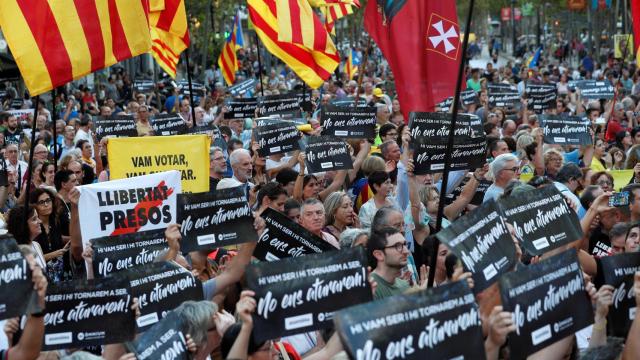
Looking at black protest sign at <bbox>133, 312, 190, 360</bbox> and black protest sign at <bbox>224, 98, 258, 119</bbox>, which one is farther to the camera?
black protest sign at <bbox>224, 98, 258, 119</bbox>

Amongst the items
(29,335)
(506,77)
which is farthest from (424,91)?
(506,77)

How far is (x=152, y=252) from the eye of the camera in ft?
25.6

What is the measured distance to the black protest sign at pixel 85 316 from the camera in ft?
20.4

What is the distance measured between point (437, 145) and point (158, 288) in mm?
4821

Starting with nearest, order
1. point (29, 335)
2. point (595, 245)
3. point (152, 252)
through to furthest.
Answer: point (29, 335) < point (152, 252) < point (595, 245)

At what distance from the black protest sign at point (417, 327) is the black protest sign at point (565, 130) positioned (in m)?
10.1

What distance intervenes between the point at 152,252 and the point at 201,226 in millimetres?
358

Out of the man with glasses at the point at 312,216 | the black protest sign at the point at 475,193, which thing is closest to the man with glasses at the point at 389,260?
the man with glasses at the point at 312,216

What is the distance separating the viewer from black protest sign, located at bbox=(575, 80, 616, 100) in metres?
22.6

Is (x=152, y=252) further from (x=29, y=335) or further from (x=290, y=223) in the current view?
(x=29, y=335)

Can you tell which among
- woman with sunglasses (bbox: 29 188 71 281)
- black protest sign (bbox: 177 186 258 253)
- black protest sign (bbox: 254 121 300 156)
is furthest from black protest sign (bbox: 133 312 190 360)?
black protest sign (bbox: 254 121 300 156)

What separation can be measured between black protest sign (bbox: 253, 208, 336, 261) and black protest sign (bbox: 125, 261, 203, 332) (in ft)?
4.80

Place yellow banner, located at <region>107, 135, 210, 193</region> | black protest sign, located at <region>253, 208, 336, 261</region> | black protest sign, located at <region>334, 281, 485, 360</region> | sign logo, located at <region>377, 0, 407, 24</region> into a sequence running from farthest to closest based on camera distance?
yellow banner, located at <region>107, 135, 210, 193</region>
sign logo, located at <region>377, 0, 407, 24</region>
black protest sign, located at <region>253, 208, 336, 261</region>
black protest sign, located at <region>334, 281, 485, 360</region>

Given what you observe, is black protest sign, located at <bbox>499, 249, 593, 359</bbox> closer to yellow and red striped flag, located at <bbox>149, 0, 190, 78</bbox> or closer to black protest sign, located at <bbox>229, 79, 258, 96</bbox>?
yellow and red striped flag, located at <bbox>149, 0, 190, 78</bbox>
